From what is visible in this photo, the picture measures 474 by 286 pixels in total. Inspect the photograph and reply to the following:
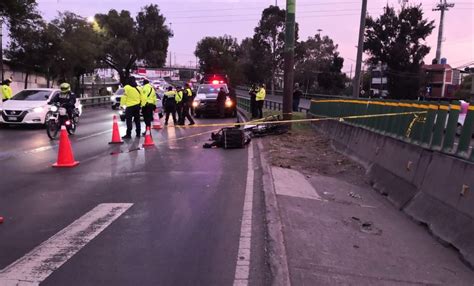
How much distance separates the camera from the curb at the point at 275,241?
15.0 feet

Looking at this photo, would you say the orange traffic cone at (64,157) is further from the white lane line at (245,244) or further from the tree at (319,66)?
the tree at (319,66)

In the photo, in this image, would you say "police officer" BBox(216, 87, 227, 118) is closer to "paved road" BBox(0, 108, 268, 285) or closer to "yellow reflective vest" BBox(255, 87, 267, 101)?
"yellow reflective vest" BBox(255, 87, 267, 101)

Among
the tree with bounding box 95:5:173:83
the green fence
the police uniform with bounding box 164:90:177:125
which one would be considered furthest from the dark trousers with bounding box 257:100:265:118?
the tree with bounding box 95:5:173:83

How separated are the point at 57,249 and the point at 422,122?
589 centimetres

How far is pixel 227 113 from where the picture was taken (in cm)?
2769

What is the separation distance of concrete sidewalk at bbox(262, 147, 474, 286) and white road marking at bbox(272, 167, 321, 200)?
0.02m

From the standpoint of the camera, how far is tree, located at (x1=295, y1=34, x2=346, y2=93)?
70750 mm

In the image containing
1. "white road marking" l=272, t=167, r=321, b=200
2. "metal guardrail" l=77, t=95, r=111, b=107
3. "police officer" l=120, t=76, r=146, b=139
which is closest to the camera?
"white road marking" l=272, t=167, r=321, b=200

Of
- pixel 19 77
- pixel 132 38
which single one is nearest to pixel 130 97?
pixel 19 77

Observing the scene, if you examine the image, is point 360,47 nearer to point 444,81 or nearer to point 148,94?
point 148,94

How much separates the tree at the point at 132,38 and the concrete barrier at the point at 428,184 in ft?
200

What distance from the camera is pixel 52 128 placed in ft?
50.9

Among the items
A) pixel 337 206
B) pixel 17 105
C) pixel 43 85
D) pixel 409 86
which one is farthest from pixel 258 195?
pixel 409 86

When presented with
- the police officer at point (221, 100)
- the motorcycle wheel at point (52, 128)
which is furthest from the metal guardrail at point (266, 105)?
the motorcycle wheel at point (52, 128)
